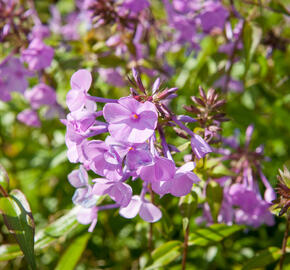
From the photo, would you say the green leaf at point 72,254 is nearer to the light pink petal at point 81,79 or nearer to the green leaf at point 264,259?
the green leaf at point 264,259

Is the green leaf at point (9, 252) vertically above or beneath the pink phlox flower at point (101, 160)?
beneath

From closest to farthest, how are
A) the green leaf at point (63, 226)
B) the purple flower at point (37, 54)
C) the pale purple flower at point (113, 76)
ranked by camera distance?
1. the green leaf at point (63, 226)
2. the purple flower at point (37, 54)
3. the pale purple flower at point (113, 76)

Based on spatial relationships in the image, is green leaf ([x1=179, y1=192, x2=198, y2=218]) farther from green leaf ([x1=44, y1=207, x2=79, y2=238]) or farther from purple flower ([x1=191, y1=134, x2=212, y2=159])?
green leaf ([x1=44, y1=207, x2=79, y2=238])

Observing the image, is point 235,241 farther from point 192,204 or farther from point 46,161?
point 46,161

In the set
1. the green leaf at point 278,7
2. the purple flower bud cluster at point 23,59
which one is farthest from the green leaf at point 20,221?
the green leaf at point 278,7

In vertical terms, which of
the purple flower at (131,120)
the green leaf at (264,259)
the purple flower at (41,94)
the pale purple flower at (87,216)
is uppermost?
the purple flower at (131,120)

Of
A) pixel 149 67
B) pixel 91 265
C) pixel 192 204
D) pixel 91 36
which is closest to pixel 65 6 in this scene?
pixel 91 36
